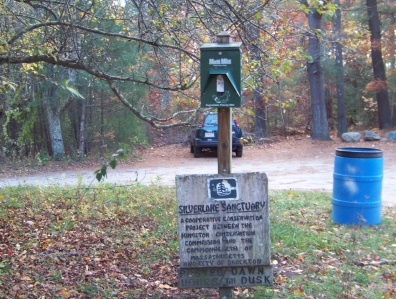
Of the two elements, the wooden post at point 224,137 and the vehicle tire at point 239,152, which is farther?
the vehicle tire at point 239,152

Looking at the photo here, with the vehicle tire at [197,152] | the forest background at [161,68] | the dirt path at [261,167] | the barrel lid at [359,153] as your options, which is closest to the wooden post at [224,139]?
the forest background at [161,68]

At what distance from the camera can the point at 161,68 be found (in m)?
7.09

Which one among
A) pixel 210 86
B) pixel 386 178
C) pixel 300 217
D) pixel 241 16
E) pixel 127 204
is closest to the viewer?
pixel 210 86

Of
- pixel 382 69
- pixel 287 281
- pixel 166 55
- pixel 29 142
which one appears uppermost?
pixel 382 69

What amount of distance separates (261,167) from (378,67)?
11939 mm

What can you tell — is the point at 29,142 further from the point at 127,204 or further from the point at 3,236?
the point at 3,236

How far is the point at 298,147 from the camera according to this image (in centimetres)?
2161

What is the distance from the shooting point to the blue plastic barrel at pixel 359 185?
7.41 m

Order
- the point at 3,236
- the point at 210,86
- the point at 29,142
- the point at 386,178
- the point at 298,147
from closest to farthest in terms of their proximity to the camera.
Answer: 1. the point at 210,86
2. the point at 3,236
3. the point at 386,178
4. the point at 29,142
5. the point at 298,147

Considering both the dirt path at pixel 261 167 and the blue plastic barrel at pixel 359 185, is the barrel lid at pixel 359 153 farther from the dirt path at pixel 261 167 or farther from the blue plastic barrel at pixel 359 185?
the dirt path at pixel 261 167

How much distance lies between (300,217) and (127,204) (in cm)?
298

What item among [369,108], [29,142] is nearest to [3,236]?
[29,142]

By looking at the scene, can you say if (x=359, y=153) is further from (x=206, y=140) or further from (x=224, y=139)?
(x=206, y=140)

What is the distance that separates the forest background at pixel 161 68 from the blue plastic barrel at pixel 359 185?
125 centimetres
